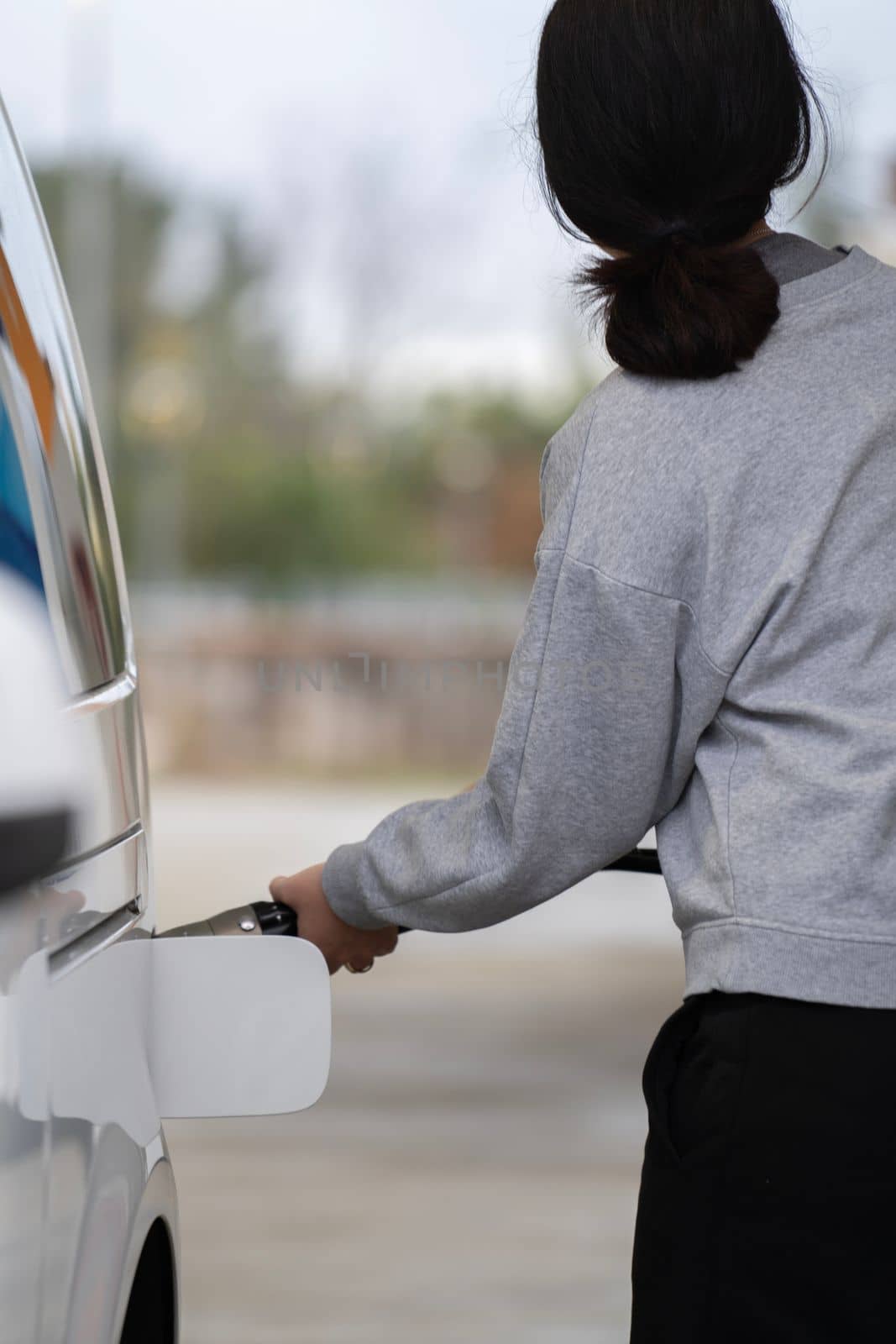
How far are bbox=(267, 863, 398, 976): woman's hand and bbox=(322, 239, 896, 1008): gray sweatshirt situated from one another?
308mm

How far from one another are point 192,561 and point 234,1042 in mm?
9966

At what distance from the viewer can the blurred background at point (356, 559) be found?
364 cm

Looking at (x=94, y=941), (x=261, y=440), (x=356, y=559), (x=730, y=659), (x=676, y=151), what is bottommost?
(x=356, y=559)

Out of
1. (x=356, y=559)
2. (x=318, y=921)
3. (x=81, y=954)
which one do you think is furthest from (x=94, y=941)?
(x=356, y=559)

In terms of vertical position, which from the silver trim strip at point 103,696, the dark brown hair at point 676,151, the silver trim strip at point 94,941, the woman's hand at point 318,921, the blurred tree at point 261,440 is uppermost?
the dark brown hair at point 676,151

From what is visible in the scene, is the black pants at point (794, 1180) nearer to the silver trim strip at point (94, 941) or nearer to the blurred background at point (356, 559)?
the silver trim strip at point (94, 941)

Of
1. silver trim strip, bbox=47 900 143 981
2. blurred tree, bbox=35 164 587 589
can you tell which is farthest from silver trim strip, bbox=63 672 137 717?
blurred tree, bbox=35 164 587 589

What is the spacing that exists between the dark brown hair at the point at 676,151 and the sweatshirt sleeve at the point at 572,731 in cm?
12

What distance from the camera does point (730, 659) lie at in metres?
1.24

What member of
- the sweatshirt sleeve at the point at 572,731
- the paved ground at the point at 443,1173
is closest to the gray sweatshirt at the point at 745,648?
the sweatshirt sleeve at the point at 572,731

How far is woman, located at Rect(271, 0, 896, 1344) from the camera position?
1214 millimetres

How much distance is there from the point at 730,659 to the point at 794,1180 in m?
0.36

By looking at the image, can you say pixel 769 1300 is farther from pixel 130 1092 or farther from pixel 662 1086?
pixel 130 1092

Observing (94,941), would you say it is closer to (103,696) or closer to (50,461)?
(103,696)
